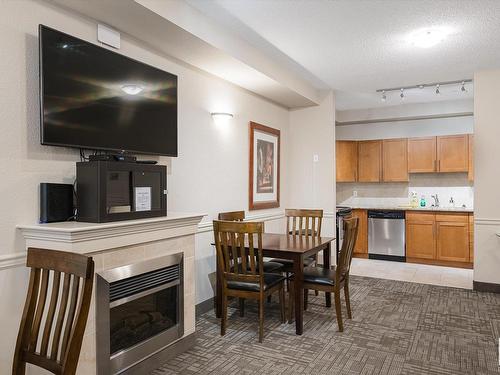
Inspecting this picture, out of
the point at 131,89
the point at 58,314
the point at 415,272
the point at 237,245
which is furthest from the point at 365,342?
the point at 415,272

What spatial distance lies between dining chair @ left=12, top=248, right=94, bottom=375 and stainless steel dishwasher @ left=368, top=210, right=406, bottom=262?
560 centimetres

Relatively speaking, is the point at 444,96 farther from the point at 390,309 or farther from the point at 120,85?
the point at 120,85

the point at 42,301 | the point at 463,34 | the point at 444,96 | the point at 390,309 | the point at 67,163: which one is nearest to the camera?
the point at 42,301

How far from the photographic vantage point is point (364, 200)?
721 cm

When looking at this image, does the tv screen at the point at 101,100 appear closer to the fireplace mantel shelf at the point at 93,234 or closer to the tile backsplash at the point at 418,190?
the fireplace mantel shelf at the point at 93,234

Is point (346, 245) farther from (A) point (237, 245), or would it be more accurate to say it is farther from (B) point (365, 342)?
(A) point (237, 245)

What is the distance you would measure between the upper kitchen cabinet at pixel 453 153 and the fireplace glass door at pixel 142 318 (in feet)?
17.1

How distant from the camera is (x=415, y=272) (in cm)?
552

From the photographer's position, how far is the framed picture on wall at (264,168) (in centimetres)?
461

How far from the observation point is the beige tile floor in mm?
4992

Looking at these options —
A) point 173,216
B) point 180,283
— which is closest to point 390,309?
point 180,283

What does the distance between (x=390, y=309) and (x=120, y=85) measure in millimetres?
3289

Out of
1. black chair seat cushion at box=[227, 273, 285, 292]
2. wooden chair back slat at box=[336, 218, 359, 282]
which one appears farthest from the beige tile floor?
black chair seat cushion at box=[227, 273, 285, 292]

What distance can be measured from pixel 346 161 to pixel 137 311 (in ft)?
17.4
